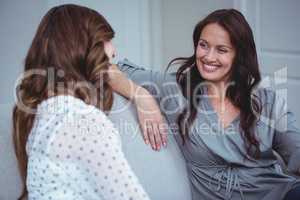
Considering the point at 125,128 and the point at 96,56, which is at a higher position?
the point at 96,56

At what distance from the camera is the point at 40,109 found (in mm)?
1205

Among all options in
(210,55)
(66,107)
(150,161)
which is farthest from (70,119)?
(210,55)

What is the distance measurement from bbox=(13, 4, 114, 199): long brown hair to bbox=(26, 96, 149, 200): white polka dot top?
47 mm

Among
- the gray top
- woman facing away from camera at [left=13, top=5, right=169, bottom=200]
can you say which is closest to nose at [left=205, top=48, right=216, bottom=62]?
the gray top

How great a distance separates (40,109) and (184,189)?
2.08 ft

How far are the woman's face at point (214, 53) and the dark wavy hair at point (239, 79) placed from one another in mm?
20

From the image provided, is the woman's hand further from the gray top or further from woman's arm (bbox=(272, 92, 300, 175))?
woman's arm (bbox=(272, 92, 300, 175))

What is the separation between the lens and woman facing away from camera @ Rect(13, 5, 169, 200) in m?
1.12

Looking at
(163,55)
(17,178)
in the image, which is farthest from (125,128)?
(163,55)

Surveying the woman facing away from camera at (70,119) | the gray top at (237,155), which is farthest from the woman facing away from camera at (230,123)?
the woman facing away from camera at (70,119)

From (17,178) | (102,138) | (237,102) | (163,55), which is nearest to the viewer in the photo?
(102,138)

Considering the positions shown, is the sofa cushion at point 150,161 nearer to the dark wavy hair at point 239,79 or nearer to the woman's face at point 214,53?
the dark wavy hair at point 239,79

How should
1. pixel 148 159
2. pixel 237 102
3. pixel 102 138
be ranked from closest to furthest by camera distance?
pixel 102 138, pixel 148 159, pixel 237 102

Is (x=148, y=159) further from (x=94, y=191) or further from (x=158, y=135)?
(x=94, y=191)
